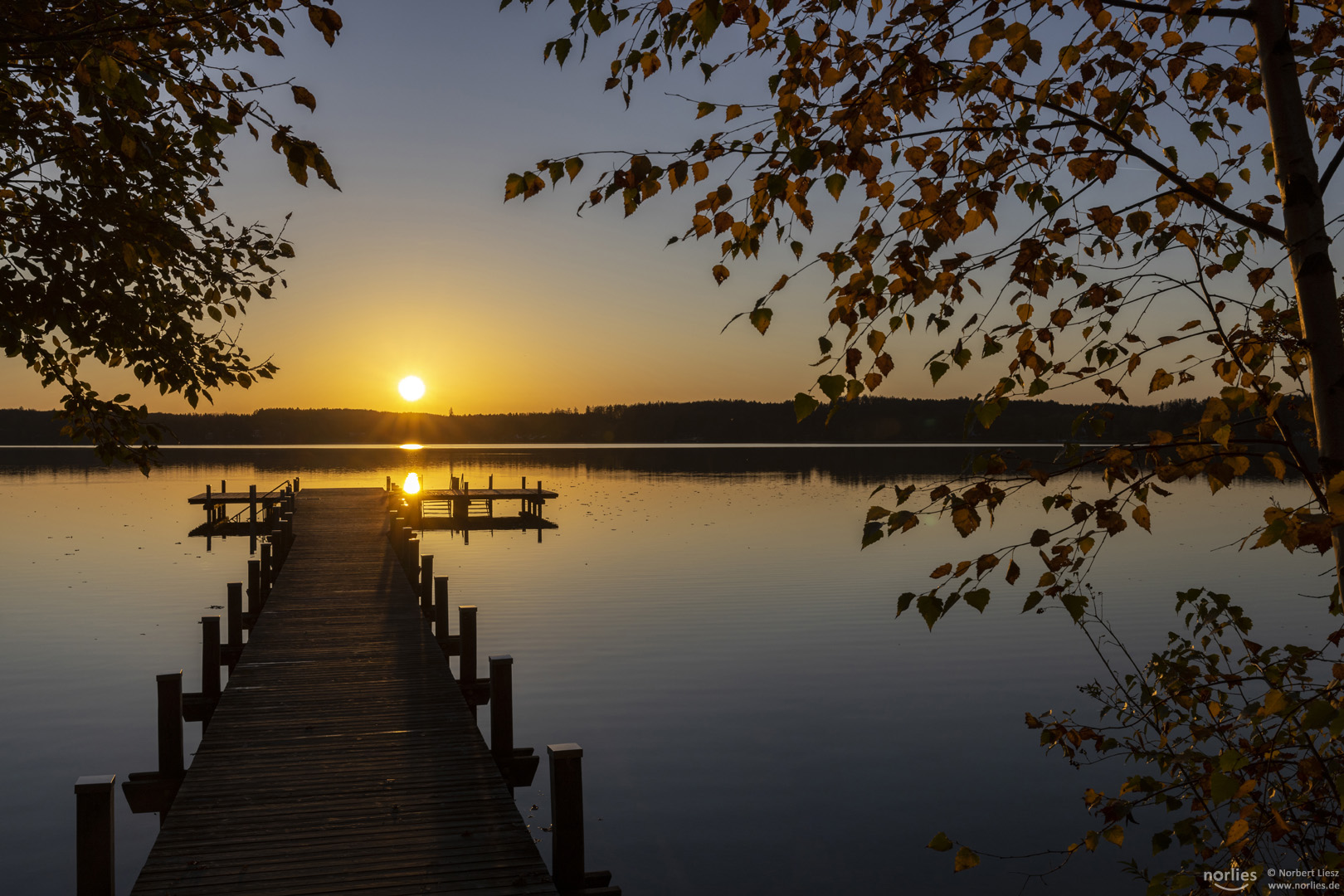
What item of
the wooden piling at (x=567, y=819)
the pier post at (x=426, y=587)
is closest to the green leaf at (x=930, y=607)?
the wooden piling at (x=567, y=819)

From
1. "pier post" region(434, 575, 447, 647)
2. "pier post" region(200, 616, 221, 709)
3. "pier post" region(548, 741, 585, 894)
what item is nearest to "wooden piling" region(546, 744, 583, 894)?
"pier post" region(548, 741, 585, 894)

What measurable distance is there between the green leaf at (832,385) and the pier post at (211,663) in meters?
11.5

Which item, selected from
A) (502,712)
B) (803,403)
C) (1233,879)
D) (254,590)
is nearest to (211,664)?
(502,712)

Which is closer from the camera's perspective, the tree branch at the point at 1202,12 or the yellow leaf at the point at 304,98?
the tree branch at the point at 1202,12

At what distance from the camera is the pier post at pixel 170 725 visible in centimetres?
940

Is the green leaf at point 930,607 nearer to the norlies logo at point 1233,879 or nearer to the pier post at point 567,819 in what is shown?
the norlies logo at point 1233,879

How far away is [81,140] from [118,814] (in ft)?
38.0

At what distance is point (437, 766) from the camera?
28.6 ft

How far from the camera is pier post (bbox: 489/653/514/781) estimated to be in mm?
10172

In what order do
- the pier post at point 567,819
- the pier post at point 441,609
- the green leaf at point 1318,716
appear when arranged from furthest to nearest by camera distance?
the pier post at point 441,609 → the pier post at point 567,819 → the green leaf at point 1318,716

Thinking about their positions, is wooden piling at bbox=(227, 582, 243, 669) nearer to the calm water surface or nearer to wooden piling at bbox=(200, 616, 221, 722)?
the calm water surface

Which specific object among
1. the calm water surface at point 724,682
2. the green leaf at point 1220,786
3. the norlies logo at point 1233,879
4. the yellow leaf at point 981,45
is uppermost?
the yellow leaf at point 981,45

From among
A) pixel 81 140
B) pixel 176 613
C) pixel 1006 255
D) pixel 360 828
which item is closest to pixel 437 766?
pixel 360 828

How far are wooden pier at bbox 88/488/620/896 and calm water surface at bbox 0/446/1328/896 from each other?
108 inches
